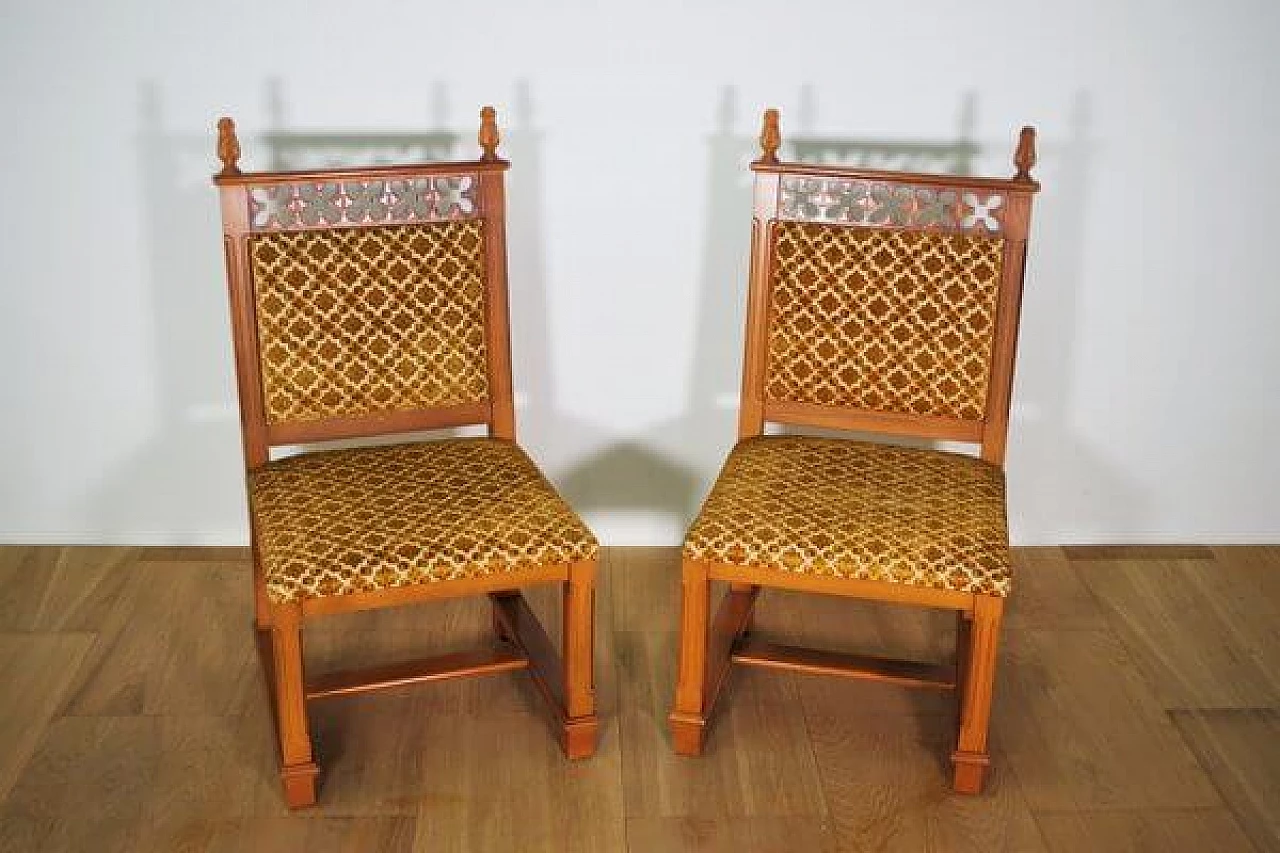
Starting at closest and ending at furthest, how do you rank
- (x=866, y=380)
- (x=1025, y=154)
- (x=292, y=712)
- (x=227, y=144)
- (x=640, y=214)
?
(x=292, y=712) < (x=227, y=144) < (x=1025, y=154) < (x=866, y=380) < (x=640, y=214)

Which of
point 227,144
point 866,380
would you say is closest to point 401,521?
point 227,144

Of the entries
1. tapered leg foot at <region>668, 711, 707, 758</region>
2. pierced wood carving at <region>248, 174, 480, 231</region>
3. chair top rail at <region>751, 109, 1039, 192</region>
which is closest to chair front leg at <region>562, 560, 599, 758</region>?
tapered leg foot at <region>668, 711, 707, 758</region>

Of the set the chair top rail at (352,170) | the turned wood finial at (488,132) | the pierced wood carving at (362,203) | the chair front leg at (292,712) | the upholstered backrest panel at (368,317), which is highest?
the turned wood finial at (488,132)

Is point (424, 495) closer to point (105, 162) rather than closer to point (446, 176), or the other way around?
point (446, 176)

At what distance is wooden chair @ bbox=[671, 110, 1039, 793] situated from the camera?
274 centimetres

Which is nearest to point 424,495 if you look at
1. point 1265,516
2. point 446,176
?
point 446,176

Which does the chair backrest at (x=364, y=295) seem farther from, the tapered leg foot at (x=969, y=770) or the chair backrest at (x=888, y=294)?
the tapered leg foot at (x=969, y=770)

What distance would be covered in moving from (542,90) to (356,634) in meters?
1.19

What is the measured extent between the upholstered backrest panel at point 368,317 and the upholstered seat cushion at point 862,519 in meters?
0.58

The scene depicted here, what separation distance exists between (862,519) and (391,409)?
91 centimetres

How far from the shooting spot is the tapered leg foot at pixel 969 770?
2.75 meters

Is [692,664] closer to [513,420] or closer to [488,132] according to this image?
[513,420]

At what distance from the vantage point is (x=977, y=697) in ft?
8.89

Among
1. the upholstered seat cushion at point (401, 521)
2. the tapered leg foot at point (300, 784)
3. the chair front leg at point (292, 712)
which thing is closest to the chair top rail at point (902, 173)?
the upholstered seat cushion at point (401, 521)
